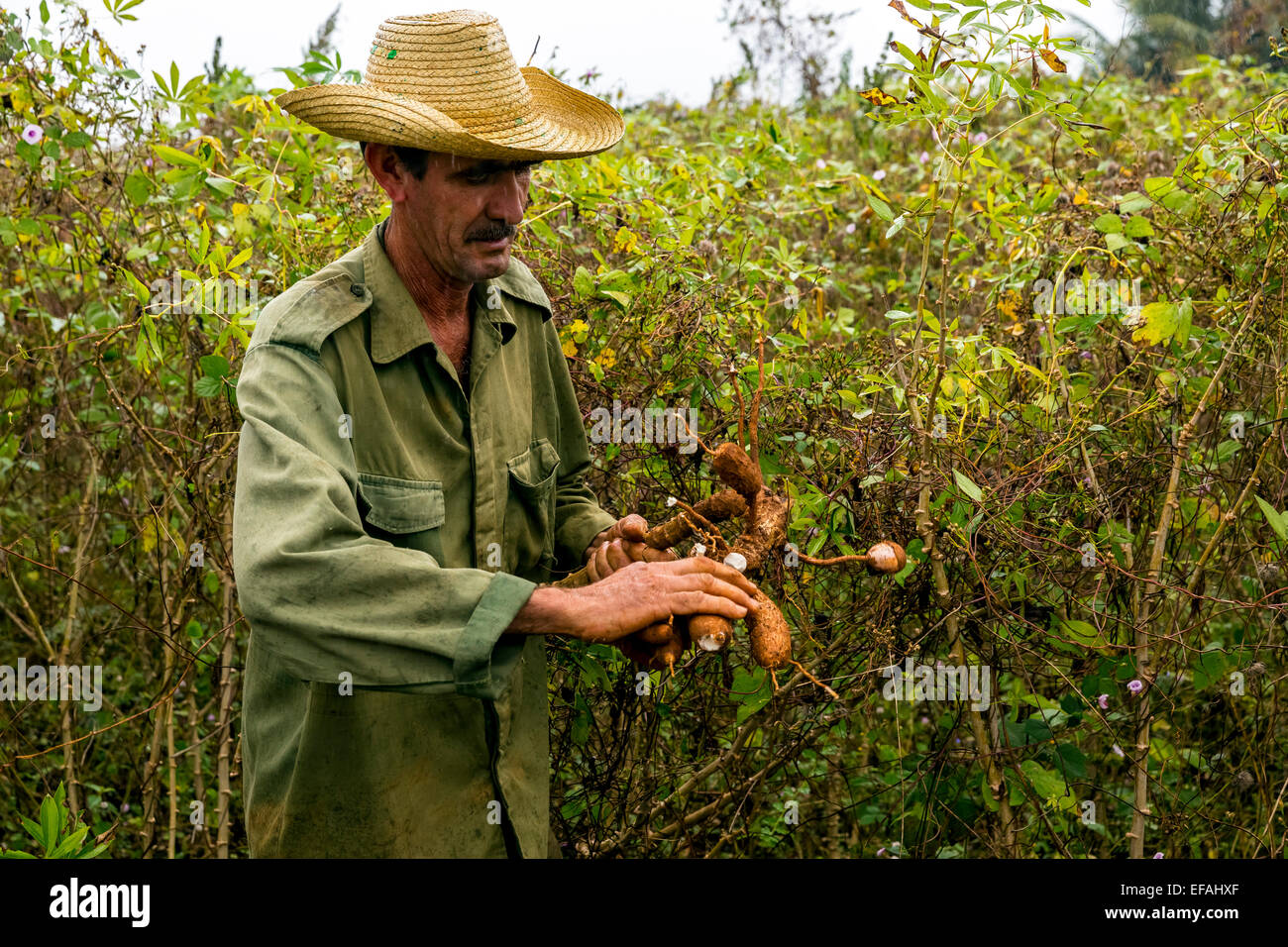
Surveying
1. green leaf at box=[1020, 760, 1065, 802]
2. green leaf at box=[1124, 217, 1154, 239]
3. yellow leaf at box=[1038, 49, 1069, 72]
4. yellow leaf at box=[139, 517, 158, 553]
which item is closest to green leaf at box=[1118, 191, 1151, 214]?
green leaf at box=[1124, 217, 1154, 239]

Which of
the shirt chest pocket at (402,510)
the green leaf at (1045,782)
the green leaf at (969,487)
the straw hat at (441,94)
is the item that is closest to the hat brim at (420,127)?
the straw hat at (441,94)

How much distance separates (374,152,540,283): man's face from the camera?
202 centimetres

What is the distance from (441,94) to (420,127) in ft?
0.55

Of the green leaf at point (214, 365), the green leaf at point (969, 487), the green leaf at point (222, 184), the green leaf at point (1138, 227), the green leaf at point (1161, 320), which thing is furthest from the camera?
the green leaf at point (222, 184)

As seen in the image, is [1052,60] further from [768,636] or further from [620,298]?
[768,636]

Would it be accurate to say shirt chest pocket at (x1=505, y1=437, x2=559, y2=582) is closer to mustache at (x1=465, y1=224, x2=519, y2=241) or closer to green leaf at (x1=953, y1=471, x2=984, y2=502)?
mustache at (x1=465, y1=224, x2=519, y2=241)

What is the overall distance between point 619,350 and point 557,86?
696 millimetres

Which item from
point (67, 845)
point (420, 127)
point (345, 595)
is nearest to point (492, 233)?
point (420, 127)

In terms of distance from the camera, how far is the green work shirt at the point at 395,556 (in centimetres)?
168

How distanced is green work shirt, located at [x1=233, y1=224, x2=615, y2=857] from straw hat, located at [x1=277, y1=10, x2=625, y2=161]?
25 centimetres

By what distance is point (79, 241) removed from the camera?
11.2 ft

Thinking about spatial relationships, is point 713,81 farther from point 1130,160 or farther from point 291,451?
point 291,451

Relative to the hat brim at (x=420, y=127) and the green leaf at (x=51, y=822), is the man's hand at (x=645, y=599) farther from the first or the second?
the green leaf at (x=51, y=822)

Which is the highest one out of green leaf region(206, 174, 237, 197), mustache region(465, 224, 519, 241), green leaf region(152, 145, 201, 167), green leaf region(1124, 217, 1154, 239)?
green leaf region(152, 145, 201, 167)
